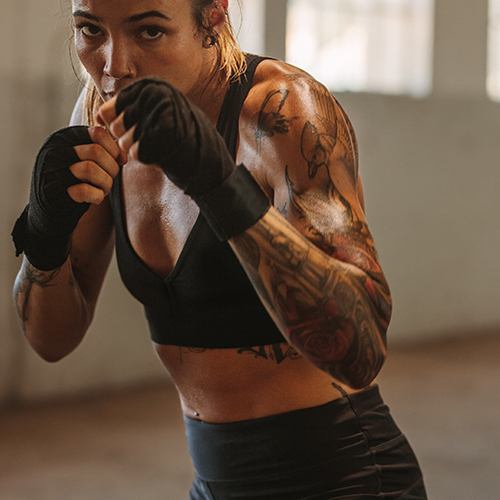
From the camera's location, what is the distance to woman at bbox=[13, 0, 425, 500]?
0.83m

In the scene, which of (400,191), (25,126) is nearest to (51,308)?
(25,126)

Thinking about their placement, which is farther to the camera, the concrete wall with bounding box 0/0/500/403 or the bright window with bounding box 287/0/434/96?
the bright window with bounding box 287/0/434/96

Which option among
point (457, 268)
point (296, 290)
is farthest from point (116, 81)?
point (457, 268)

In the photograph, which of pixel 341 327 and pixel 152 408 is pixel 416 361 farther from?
pixel 341 327

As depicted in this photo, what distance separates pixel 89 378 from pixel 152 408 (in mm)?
403

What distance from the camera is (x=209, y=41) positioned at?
1.11m

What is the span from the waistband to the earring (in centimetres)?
61

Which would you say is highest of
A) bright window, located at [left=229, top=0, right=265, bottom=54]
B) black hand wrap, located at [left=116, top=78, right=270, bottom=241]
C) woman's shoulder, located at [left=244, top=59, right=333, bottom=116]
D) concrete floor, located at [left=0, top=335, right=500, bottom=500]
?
bright window, located at [left=229, top=0, right=265, bottom=54]

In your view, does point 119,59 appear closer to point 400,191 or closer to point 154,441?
point 154,441

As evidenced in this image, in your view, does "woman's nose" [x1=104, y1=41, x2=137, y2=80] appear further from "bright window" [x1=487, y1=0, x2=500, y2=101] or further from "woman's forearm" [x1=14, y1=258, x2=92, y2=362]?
"bright window" [x1=487, y1=0, x2=500, y2=101]

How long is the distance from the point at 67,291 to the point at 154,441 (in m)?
1.91

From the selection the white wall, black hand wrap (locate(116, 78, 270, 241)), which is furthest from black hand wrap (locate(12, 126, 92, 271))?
the white wall

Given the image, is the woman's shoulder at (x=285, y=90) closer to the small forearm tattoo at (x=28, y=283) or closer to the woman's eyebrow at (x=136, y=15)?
the woman's eyebrow at (x=136, y=15)

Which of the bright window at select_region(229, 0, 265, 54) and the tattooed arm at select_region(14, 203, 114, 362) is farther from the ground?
the bright window at select_region(229, 0, 265, 54)
